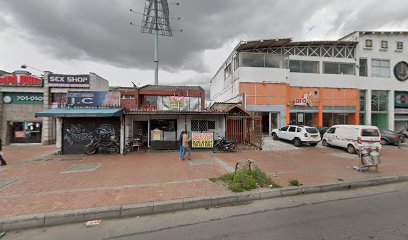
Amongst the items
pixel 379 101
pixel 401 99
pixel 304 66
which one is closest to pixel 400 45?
pixel 401 99

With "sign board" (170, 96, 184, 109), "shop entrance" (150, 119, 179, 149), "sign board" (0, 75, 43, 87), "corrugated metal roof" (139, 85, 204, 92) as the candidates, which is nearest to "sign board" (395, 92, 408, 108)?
"corrugated metal roof" (139, 85, 204, 92)

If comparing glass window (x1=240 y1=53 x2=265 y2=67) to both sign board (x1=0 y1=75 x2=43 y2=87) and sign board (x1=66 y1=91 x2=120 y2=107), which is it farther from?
sign board (x1=0 y1=75 x2=43 y2=87)

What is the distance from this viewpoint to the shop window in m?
26.6

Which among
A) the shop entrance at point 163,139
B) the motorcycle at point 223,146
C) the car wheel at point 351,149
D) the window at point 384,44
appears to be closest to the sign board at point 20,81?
the shop entrance at point 163,139

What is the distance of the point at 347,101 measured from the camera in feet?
82.8

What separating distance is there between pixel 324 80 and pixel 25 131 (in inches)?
1269

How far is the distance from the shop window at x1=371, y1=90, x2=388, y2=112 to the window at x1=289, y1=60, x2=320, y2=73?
9268mm

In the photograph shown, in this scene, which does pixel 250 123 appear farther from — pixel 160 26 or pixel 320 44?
pixel 160 26

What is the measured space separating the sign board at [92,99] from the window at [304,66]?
2058 cm

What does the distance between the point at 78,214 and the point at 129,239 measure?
1735 mm

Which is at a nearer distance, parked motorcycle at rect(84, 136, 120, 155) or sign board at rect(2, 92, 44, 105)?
parked motorcycle at rect(84, 136, 120, 155)

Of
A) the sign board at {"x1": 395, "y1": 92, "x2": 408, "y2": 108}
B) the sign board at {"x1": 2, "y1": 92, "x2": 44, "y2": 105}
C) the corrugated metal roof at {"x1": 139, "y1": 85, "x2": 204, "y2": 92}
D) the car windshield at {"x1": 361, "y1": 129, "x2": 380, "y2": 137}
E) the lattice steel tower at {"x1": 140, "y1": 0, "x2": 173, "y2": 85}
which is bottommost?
the car windshield at {"x1": 361, "y1": 129, "x2": 380, "y2": 137}

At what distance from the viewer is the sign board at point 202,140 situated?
540 inches

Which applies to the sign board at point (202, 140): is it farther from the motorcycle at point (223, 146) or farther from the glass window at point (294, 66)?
the glass window at point (294, 66)
